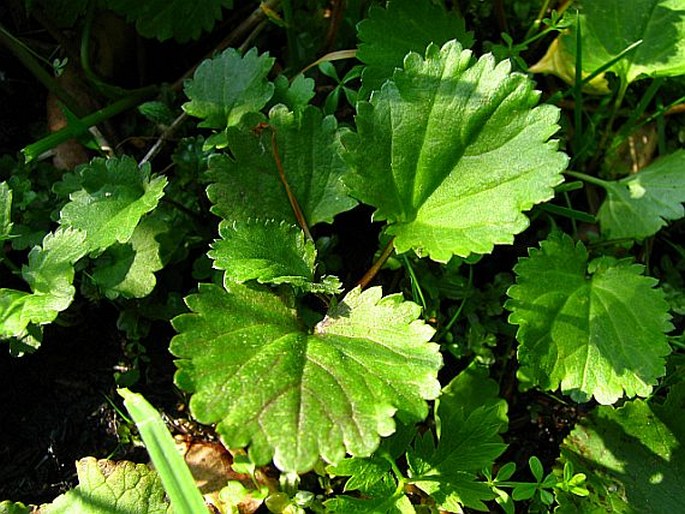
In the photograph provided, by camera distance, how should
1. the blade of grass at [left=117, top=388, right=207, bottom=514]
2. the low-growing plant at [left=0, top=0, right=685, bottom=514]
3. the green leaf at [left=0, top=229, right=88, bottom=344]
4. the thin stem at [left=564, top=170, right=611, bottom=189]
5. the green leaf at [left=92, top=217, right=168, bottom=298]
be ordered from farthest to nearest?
1. the thin stem at [left=564, top=170, right=611, bottom=189]
2. the green leaf at [left=92, top=217, right=168, bottom=298]
3. the green leaf at [left=0, top=229, right=88, bottom=344]
4. the low-growing plant at [left=0, top=0, right=685, bottom=514]
5. the blade of grass at [left=117, top=388, right=207, bottom=514]

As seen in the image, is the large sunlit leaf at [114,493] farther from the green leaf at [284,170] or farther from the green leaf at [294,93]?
the green leaf at [294,93]

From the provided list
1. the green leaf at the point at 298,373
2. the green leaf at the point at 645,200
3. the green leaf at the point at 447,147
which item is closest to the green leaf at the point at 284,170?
the green leaf at the point at 447,147

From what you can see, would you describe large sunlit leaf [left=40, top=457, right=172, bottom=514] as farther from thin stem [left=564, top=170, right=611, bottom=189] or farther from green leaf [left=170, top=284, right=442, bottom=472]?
thin stem [left=564, top=170, right=611, bottom=189]

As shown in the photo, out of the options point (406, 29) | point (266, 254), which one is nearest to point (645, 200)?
point (406, 29)

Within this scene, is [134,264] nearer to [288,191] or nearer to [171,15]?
[288,191]

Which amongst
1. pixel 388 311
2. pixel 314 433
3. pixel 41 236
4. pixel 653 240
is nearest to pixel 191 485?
pixel 314 433

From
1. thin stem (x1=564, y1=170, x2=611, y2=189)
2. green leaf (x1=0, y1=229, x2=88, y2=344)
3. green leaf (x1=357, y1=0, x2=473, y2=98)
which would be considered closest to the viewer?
green leaf (x1=0, y1=229, x2=88, y2=344)

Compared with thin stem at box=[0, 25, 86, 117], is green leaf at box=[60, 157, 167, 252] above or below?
below

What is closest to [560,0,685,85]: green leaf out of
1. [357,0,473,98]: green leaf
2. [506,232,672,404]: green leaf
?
[357,0,473,98]: green leaf
